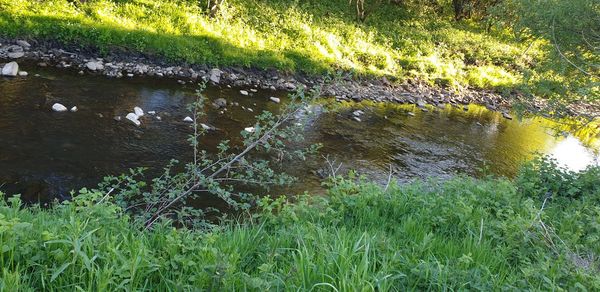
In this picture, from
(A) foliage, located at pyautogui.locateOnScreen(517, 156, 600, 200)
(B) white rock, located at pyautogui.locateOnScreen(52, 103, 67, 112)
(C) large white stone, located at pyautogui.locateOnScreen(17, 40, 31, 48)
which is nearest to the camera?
(A) foliage, located at pyautogui.locateOnScreen(517, 156, 600, 200)

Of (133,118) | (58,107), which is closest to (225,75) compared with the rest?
(133,118)

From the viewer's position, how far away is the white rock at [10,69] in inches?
504

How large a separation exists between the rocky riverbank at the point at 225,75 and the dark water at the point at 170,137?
2.91ft

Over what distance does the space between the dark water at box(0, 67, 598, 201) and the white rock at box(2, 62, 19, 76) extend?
1.54 ft

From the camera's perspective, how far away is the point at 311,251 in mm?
3980

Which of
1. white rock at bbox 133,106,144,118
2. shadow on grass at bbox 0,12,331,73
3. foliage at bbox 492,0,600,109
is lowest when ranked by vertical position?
white rock at bbox 133,106,144,118

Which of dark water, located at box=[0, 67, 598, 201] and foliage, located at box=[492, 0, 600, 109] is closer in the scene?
dark water, located at box=[0, 67, 598, 201]

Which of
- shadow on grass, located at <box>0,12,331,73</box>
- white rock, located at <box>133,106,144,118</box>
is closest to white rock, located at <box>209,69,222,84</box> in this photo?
shadow on grass, located at <box>0,12,331,73</box>

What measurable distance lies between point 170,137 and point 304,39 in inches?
534

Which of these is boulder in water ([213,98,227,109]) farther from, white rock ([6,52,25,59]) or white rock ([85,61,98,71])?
white rock ([6,52,25,59])

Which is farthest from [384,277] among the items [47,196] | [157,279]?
[47,196]

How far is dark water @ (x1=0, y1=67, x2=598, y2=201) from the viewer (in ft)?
28.2

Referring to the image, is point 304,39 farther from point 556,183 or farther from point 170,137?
point 556,183

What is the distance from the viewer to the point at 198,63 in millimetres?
18078
